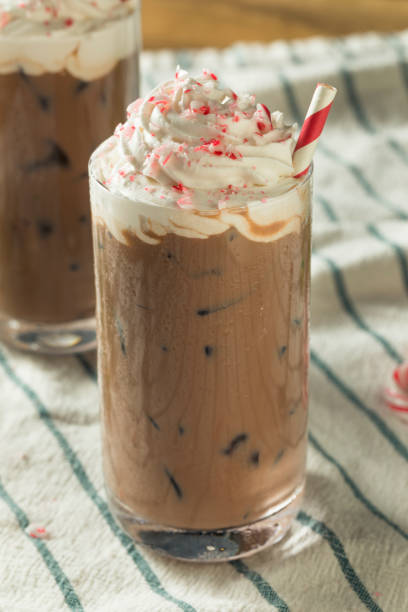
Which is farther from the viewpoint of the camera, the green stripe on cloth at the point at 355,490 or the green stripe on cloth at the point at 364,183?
the green stripe on cloth at the point at 364,183

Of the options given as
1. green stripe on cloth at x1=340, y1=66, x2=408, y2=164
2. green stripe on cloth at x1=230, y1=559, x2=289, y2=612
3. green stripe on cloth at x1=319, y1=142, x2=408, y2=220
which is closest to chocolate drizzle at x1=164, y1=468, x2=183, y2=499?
green stripe on cloth at x1=230, y1=559, x2=289, y2=612

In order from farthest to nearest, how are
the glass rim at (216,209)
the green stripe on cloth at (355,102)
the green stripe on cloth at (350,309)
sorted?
the green stripe on cloth at (355,102)
the green stripe on cloth at (350,309)
the glass rim at (216,209)

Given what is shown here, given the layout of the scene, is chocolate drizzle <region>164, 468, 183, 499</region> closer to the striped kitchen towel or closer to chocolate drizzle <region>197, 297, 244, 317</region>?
the striped kitchen towel

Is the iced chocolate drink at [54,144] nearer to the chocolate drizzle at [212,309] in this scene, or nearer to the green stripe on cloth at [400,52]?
the chocolate drizzle at [212,309]

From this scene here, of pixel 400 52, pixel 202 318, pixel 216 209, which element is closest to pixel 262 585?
pixel 202 318

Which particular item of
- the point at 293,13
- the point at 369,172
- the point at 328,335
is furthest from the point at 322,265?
the point at 293,13

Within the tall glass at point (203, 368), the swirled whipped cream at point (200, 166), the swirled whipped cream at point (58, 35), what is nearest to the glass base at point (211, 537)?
the tall glass at point (203, 368)

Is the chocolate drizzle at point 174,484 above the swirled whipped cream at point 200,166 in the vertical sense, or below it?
Result: below
